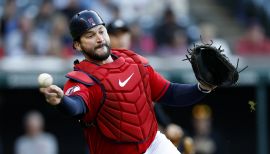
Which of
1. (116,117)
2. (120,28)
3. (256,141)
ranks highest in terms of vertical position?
(120,28)

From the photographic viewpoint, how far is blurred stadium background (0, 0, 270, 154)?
11.1 m

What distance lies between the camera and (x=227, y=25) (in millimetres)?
13758

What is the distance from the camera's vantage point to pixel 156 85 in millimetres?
6203

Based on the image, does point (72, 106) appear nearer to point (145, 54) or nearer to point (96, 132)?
point (96, 132)

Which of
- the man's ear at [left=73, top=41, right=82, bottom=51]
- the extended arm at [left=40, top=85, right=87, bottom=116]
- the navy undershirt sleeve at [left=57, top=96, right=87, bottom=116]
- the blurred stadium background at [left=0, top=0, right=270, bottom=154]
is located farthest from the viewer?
the blurred stadium background at [left=0, top=0, right=270, bottom=154]

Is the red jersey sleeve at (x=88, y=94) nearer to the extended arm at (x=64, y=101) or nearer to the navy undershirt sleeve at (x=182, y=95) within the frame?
the extended arm at (x=64, y=101)

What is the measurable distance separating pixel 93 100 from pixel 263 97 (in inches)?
258

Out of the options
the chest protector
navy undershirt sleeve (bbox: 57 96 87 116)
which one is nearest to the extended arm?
navy undershirt sleeve (bbox: 57 96 87 116)

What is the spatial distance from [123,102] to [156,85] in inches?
18.1

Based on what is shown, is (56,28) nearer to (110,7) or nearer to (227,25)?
(110,7)

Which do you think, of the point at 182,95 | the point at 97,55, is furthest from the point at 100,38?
the point at 182,95

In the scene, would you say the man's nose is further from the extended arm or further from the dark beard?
the extended arm

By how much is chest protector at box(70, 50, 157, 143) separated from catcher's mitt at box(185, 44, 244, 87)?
0.39 metres

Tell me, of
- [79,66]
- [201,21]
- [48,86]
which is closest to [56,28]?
[201,21]
